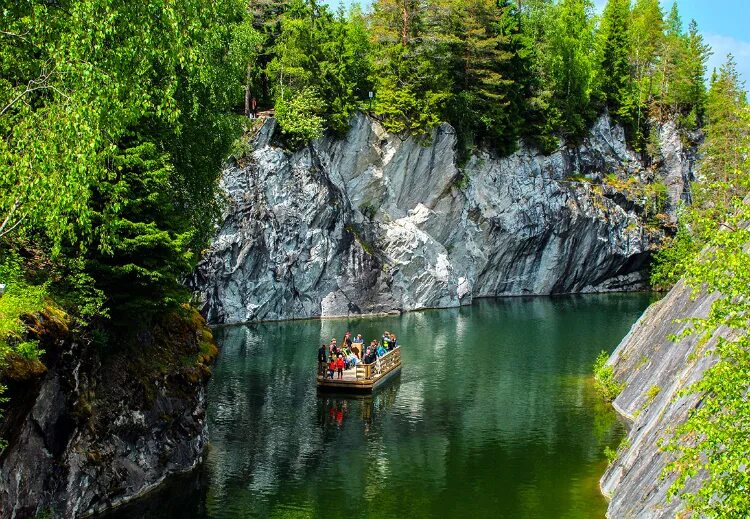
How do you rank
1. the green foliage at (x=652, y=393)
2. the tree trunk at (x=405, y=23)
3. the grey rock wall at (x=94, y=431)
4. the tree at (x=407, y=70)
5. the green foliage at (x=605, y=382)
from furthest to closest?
the tree trunk at (x=405, y=23)
the tree at (x=407, y=70)
the green foliage at (x=605, y=382)
the green foliage at (x=652, y=393)
the grey rock wall at (x=94, y=431)

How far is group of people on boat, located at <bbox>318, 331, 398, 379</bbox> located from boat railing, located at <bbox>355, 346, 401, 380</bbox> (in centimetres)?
36

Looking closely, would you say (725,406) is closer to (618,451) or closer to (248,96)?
(618,451)

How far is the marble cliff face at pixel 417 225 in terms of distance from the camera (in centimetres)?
5825

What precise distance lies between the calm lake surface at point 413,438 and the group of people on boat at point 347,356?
1520mm

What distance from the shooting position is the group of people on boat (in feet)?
117

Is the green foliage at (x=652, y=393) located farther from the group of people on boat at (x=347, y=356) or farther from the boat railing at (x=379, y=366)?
the group of people on boat at (x=347, y=356)

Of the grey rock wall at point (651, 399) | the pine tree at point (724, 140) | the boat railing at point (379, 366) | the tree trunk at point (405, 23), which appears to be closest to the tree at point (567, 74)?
the pine tree at point (724, 140)

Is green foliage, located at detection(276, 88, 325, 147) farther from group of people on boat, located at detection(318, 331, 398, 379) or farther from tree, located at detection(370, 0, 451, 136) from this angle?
group of people on boat, located at detection(318, 331, 398, 379)

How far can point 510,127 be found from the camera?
77938 mm

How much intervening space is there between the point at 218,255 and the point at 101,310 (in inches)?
1383

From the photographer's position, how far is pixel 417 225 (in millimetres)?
71438

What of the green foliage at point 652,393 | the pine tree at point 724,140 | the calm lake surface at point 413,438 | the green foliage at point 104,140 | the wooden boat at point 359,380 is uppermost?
the pine tree at point 724,140

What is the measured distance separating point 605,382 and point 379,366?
11077 mm

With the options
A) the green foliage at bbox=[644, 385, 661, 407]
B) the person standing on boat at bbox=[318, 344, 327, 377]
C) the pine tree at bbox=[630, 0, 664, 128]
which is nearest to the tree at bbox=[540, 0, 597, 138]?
the pine tree at bbox=[630, 0, 664, 128]
